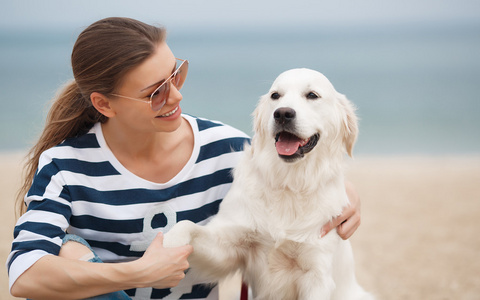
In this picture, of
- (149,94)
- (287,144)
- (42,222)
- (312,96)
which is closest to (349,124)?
(312,96)

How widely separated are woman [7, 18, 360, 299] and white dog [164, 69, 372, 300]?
143 millimetres

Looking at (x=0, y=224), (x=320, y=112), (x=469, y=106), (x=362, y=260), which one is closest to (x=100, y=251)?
(x=320, y=112)

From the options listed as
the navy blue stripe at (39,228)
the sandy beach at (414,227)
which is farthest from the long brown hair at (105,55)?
the sandy beach at (414,227)

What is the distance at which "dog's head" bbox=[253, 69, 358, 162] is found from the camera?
216 cm

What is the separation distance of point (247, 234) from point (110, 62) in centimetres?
95

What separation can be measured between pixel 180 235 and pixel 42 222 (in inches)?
21.4

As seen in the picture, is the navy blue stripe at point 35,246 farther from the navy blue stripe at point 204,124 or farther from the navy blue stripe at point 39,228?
the navy blue stripe at point 204,124

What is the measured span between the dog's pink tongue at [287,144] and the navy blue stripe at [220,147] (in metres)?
0.35

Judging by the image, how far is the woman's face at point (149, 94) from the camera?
7.02 feet

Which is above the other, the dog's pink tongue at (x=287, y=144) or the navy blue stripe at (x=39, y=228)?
the dog's pink tongue at (x=287, y=144)

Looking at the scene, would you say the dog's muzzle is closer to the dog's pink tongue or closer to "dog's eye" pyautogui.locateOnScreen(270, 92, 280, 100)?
the dog's pink tongue

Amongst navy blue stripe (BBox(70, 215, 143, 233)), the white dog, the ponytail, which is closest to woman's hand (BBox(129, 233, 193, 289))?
the white dog

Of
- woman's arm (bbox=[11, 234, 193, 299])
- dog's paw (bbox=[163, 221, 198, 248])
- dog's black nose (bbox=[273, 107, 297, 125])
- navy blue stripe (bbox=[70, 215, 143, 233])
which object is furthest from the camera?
navy blue stripe (bbox=[70, 215, 143, 233])

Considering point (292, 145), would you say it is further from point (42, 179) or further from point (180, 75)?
point (42, 179)
